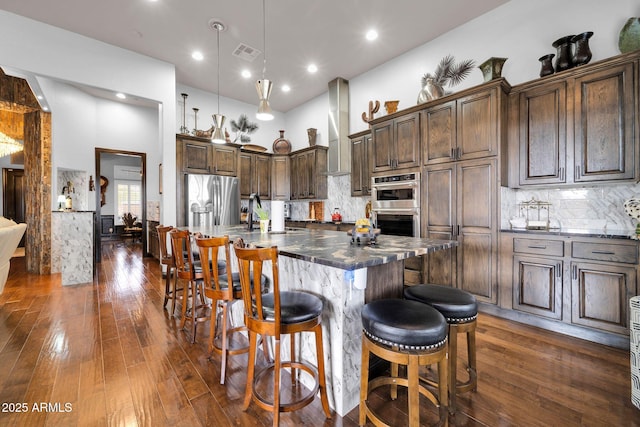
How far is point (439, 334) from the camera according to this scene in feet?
3.89

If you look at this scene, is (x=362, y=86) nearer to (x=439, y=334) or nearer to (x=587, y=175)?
(x=587, y=175)

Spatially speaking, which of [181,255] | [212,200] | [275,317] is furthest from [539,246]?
[212,200]

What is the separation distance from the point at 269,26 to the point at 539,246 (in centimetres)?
426

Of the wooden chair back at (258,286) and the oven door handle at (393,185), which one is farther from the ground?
the oven door handle at (393,185)

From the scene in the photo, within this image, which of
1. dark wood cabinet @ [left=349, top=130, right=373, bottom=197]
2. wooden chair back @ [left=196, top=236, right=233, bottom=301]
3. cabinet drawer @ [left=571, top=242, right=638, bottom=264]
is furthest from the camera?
dark wood cabinet @ [left=349, top=130, right=373, bottom=197]

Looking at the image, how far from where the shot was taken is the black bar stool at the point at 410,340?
1158 millimetres

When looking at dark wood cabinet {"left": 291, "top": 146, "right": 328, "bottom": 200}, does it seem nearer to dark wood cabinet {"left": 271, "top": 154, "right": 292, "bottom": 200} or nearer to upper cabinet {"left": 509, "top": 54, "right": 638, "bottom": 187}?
dark wood cabinet {"left": 271, "top": 154, "right": 292, "bottom": 200}

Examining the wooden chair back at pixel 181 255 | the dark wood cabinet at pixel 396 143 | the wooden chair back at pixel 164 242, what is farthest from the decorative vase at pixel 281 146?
the wooden chair back at pixel 181 255

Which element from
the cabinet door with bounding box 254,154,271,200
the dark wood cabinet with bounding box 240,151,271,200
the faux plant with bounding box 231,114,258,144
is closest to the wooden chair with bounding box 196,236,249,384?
the dark wood cabinet with bounding box 240,151,271,200

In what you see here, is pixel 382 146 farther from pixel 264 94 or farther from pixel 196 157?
pixel 196 157

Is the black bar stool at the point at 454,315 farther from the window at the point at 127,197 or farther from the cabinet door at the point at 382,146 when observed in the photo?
the window at the point at 127,197

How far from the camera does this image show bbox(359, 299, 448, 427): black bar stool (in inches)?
45.6

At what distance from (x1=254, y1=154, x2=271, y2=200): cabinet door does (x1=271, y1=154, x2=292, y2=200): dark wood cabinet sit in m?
0.10

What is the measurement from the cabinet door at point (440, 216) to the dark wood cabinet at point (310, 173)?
8.46ft
